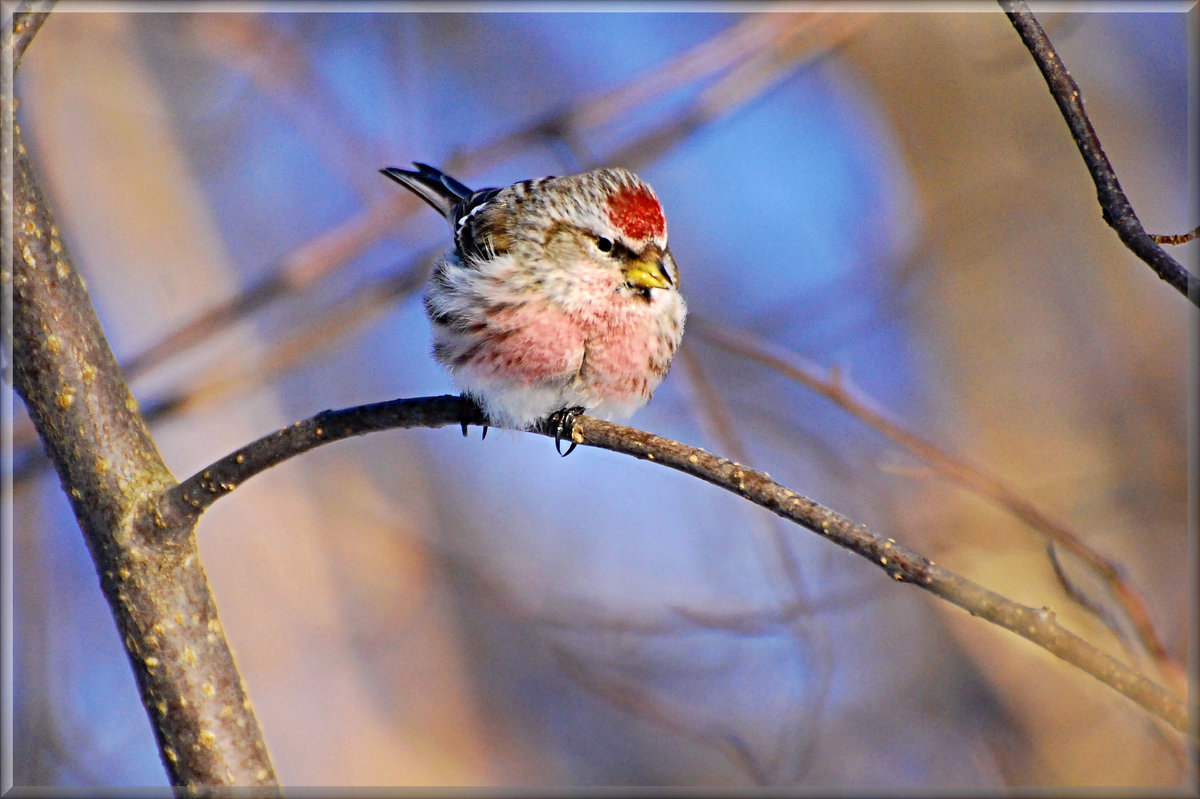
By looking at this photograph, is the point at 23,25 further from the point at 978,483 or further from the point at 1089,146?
the point at 978,483

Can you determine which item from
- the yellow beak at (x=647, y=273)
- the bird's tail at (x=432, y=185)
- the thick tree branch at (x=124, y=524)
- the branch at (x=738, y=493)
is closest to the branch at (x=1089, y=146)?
the branch at (x=738, y=493)

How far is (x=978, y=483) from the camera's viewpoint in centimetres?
193

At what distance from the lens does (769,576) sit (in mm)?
2588

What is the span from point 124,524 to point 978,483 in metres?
1.49

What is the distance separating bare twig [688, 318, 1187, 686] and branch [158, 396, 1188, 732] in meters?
0.50

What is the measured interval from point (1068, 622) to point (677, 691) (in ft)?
5.53

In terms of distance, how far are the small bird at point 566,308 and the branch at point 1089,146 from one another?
3.49ft

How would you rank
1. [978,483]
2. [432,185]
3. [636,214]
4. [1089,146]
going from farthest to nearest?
[432,185]
[636,214]
[978,483]
[1089,146]

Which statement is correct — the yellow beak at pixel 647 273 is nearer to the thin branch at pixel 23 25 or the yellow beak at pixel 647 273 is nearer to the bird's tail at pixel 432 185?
the bird's tail at pixel 432 185

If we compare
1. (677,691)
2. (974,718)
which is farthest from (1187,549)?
(677,691)

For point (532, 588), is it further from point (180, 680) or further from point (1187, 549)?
point (180, 680)

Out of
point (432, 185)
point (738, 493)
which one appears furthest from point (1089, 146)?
point (432, 185)

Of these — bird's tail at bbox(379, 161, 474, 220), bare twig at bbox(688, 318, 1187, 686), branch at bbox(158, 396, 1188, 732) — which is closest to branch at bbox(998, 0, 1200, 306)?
branch at bbox(158, 396, 1188, 732)

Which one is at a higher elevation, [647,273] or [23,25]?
[647,273]
